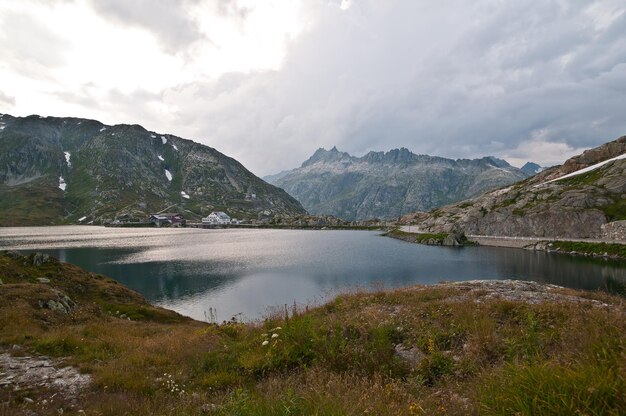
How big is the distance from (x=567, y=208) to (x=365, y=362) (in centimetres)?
12519

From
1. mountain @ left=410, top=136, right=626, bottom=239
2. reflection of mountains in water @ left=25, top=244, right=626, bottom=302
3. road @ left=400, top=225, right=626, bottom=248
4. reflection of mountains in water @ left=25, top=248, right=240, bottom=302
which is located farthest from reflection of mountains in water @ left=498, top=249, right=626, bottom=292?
reflection of mountains in water @ left=25, top=248, right=240, bottom=302

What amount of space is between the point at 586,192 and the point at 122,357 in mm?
138443

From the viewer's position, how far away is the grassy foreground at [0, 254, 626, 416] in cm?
494

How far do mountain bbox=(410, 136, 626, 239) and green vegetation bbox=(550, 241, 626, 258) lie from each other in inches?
488

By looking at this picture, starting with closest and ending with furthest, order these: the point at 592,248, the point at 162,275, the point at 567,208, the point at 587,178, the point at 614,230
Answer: the point at 162,275 → the point at 592,248 → the point at 614,230 → the point at 567,208 → the point at 587,178

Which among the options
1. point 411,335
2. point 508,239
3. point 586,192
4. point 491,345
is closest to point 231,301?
point 411,335

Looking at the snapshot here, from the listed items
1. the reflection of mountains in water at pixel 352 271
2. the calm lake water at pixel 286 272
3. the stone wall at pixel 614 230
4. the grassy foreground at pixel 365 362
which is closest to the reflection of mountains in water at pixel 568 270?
the reflection of mountains in water at pixel 352 271

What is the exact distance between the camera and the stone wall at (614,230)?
87.4m

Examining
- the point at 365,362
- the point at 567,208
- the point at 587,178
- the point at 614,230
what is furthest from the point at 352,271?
the point at 587,178

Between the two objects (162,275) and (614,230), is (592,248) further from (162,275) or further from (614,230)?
(162,275)

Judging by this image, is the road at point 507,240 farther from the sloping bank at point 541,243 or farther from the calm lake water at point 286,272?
the calm lake water at point 286,272

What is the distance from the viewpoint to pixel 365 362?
372 inches

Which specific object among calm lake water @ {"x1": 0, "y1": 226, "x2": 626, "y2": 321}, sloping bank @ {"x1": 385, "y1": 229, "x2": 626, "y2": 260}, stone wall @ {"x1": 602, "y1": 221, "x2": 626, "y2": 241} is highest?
stone wall @ {"x1": 602, "y1": 221, "x2": 626, "y2": 241}

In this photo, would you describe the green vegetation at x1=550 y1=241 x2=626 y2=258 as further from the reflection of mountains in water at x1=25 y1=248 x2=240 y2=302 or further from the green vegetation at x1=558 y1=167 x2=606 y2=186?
the reflection of mountains in water at x1=25 y1=248 x2=240 y2=302
